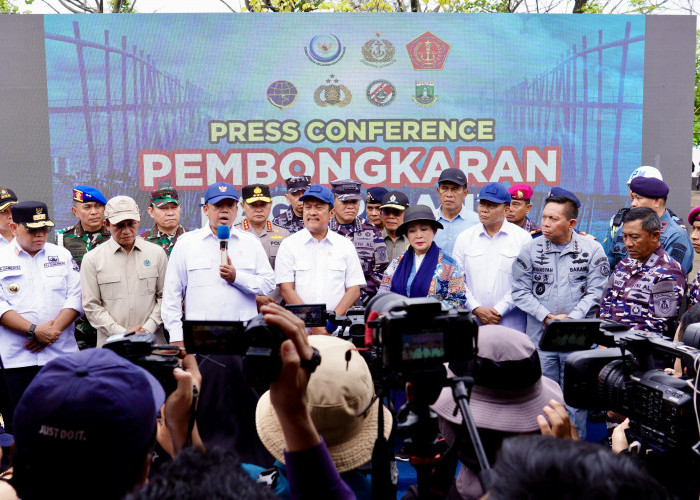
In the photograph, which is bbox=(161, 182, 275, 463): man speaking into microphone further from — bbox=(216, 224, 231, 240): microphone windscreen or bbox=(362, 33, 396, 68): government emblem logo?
bbox=(362, 33, 396, 68): government emblem logo

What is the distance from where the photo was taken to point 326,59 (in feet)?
25.4

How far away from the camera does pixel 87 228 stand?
5.56 m

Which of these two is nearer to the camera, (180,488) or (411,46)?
(180,488)

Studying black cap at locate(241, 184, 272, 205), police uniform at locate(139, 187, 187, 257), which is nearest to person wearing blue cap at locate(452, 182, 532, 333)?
black cap at locate(241, 184, 272, 205)

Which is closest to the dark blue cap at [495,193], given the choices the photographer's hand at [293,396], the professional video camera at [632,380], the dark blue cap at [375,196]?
the dark blue cap at [375,196]

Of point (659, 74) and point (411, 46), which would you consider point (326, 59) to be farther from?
point (659, 74)

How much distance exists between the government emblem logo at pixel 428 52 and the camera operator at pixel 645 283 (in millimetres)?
4007

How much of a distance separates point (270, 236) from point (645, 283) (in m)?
3.14

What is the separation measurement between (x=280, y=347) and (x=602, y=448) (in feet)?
2.45

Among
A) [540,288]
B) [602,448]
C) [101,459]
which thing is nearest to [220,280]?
[540,288]

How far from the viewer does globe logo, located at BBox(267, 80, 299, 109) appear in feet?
25.3

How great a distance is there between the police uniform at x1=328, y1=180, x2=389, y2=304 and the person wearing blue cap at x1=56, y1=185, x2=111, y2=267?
1993 mm

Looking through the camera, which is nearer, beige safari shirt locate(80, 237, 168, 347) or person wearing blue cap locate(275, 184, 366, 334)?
beige safari shirt locate(80, 237, 168, 347)

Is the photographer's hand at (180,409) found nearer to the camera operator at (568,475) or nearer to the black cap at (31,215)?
the camera operator at (568,475)
